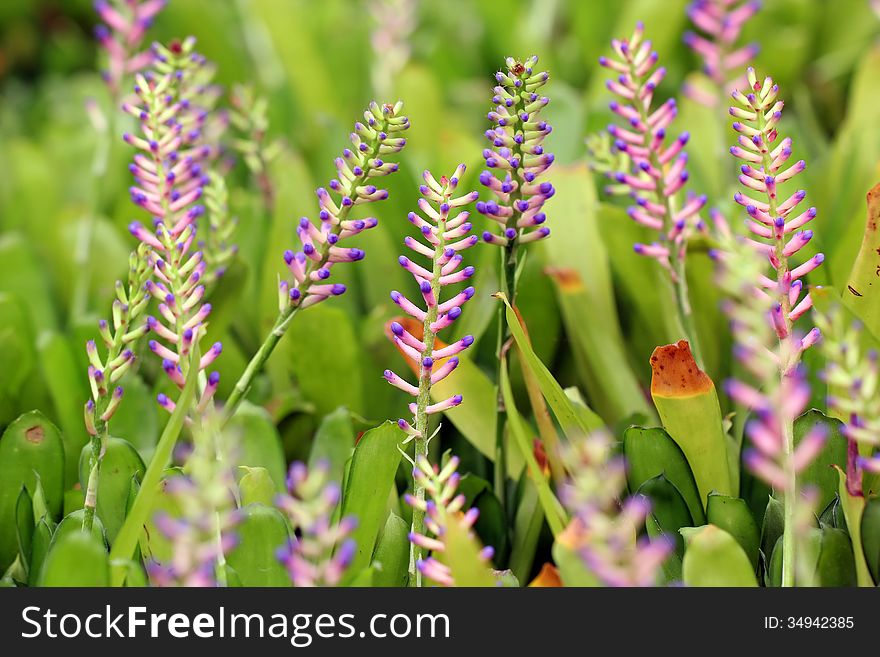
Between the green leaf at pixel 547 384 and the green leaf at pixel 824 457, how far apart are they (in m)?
0.22

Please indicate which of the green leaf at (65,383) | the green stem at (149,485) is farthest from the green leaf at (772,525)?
the green leaf at (65,383)

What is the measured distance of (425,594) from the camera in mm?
861

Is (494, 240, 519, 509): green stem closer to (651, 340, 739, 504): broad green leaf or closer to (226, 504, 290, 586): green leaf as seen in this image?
(651, 340, 739, 504): broad green leaf

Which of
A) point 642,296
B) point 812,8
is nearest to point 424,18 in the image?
point 812,8

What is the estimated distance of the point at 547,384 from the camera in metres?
0.99

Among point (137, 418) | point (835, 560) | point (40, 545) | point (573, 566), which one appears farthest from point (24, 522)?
point (835, 560)

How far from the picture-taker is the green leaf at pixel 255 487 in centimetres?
102

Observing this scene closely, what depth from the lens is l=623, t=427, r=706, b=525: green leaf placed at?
102cm

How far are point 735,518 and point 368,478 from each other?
0.36 metres

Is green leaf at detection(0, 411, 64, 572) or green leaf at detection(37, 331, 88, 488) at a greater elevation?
green leaf at detection(37, 331, 88, 488)

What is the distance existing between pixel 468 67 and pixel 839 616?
5.52 ft

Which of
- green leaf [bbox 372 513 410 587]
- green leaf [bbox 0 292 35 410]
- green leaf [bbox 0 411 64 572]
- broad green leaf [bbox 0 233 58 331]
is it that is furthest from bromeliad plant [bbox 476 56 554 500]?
broad green leaf [bbox 0 233 58 331]

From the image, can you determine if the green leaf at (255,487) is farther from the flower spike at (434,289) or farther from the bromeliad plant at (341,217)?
the flower spike at (434,289)

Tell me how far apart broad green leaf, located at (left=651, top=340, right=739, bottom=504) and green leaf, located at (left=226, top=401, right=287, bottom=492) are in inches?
17.7
